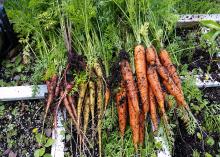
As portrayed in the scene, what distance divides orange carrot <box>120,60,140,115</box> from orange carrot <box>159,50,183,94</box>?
7.7 inches

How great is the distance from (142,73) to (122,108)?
208 millimetres

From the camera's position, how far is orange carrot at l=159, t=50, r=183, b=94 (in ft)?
6.00

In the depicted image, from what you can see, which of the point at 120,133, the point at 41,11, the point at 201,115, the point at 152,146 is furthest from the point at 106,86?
the point at 41,11

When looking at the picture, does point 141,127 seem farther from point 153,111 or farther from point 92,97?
point 92,97

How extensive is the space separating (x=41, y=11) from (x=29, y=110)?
0.61 metres

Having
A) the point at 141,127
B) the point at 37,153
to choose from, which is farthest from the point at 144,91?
the point at 37,153

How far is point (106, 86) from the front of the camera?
1826 mm

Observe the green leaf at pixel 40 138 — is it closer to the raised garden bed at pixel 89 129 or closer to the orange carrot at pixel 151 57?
the raised garden bed at pixel 89 129

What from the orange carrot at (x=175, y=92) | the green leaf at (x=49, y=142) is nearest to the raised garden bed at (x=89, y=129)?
the green leaf at (x=49, y=142)

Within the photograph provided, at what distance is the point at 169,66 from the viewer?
1858 millimetres

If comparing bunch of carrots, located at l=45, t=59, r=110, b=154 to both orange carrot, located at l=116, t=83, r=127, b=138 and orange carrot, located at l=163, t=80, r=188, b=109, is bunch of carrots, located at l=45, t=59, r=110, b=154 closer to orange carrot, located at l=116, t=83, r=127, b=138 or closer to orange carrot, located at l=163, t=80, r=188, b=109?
orange carrot, located at l=116, t=83, r=127, b=138

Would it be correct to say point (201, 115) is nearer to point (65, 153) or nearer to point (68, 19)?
point (65, 153)

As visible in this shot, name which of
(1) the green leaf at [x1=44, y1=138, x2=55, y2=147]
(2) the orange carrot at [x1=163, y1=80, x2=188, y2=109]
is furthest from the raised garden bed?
(2) the orange carrot at [x1=163, y1=80, x2=188, y2=109]

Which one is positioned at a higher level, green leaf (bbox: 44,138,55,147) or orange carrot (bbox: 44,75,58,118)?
orange carrot (bbox: 44,75,58,118)
